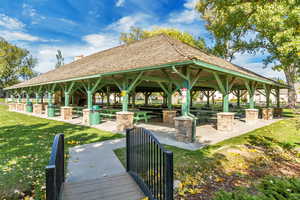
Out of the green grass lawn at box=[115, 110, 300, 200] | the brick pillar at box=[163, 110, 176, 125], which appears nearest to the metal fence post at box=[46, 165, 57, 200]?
the green grass lawn at box=[115, 110, 300, 200]

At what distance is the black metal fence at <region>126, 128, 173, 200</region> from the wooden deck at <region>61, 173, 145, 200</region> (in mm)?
164

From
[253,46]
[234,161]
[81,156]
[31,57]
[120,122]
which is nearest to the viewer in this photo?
[234,161]

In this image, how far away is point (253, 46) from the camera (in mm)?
18438

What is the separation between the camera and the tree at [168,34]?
88.0ft

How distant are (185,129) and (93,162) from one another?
11.7 feet

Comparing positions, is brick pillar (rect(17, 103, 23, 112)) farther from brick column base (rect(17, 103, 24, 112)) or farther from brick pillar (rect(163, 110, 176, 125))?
brick pillar (rect(163, 110, 176, 125))

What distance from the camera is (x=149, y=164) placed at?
2988mm

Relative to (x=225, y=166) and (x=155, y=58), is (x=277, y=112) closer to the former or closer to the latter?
(x=155, y=58)

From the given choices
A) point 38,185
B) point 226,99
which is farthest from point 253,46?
point 38,185

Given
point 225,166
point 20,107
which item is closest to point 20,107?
point 20,107

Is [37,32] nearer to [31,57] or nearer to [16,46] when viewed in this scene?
[16,46]

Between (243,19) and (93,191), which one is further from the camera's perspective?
(243,19)

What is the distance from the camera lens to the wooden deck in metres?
3.05

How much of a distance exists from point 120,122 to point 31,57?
5723cm
